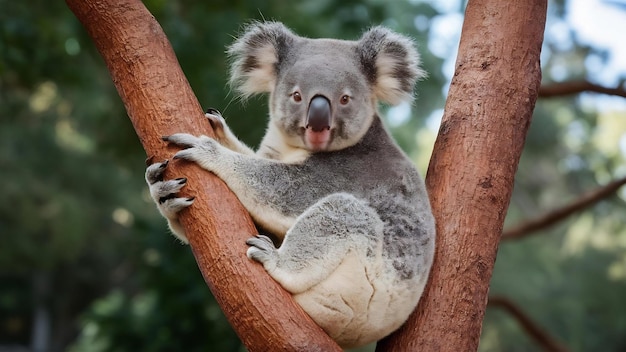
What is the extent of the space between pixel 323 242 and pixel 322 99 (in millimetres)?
626

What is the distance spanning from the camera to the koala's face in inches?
115

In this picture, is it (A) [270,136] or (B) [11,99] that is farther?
(B) [11,99]

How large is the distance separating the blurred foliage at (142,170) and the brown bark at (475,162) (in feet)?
1.84

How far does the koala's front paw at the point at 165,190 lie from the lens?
256 centimetres

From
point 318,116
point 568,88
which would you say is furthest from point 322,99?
point 568,88

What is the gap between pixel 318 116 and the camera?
2820mm

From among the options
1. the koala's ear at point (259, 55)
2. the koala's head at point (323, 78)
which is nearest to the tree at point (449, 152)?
the koala's head at point (323, 78)

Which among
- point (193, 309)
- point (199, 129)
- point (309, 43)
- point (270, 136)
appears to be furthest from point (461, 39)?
point (193, 309)

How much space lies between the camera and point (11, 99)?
36.3 feet

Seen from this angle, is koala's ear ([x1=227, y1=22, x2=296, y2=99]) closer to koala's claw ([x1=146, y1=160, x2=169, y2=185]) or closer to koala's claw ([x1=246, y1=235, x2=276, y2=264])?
koala's claw ([x1=146, y1=160, x2=169, y2=185])

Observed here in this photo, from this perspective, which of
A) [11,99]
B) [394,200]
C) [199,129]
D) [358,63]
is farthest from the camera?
[11,99]

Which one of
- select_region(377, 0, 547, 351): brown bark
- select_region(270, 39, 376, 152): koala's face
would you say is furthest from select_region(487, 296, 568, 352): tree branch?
select_region(270, 39, 376, 152): koala's face

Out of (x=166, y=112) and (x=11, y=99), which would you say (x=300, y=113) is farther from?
(x=11, y=99)

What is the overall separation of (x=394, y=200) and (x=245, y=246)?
0.74m
